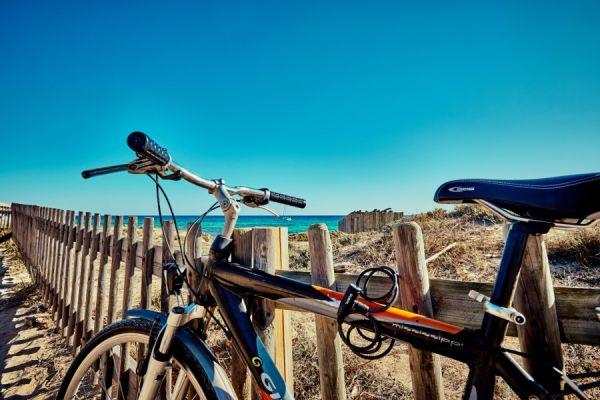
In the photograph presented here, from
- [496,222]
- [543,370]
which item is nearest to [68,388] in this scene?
[543,370]

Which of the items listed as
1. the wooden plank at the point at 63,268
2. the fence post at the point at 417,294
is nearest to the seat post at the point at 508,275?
the fence post at the point at 417,294

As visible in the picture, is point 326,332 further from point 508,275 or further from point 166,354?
point 508,275

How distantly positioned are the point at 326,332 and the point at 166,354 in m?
0.84

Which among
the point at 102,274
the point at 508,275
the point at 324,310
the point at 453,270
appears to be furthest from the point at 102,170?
the point at 453,270

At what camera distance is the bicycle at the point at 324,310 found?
1.00 m

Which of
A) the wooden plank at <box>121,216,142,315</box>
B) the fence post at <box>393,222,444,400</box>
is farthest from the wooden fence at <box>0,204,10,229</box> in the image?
the fence post at <box>393,222,444,400</box>

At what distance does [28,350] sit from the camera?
4.05m

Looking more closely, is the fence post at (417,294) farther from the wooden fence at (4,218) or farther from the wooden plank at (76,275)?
the wooden fence at (4,218)

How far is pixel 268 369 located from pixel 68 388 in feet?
5.23

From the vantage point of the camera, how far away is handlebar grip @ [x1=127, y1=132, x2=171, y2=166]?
1181 mm

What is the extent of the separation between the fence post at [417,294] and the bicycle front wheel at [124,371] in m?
0.95

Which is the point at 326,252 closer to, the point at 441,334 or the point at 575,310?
the point at 441,334

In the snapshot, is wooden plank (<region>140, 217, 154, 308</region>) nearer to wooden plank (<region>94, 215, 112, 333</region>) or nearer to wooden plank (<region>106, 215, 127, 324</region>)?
wooden plank (<region>106, 215, 127, 324</region>)

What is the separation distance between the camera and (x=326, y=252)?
68.7 inches
